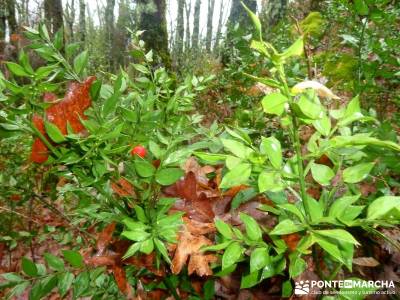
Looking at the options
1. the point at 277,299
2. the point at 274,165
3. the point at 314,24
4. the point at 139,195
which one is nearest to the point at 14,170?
the point at 139,195

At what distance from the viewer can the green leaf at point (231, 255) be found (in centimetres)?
65

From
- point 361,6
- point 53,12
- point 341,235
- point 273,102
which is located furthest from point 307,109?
point 53,12

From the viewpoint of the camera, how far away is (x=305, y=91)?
1.76ft

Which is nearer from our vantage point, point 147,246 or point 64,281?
point 147,246

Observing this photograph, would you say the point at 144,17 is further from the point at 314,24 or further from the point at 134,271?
the point at 134,271

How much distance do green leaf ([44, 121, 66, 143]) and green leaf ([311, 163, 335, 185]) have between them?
47 centimetres

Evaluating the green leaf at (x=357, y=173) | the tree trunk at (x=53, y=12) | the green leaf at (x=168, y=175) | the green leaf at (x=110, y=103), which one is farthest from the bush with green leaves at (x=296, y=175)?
the tree trunk at (x=53, y=12)

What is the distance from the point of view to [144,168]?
69 cm

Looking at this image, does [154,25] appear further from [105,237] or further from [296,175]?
[296,175]

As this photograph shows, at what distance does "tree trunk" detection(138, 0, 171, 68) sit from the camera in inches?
159

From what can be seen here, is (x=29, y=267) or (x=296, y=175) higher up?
(x=296, y=175)

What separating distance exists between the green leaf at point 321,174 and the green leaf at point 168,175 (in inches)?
10.1

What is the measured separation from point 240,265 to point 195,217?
16cm

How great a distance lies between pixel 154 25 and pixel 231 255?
3840mm
